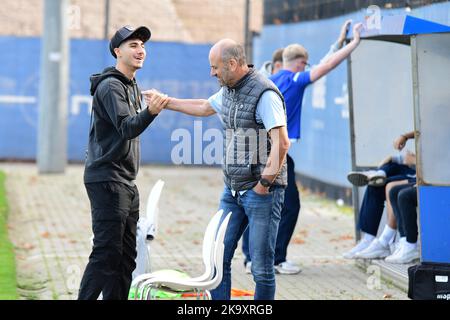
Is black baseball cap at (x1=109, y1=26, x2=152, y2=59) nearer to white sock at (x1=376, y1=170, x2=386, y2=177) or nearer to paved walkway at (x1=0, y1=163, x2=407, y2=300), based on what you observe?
paved walkway at (x1=0, y1=163, x2=407, y2=300)

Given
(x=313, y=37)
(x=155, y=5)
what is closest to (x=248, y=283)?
(x=313, y=37)

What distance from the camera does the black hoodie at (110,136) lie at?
21.3ft

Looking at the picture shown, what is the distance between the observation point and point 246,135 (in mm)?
6734

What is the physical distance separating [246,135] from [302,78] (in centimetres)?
247

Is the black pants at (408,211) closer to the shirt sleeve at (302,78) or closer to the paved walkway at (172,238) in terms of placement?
the paved walkway at (172,238)

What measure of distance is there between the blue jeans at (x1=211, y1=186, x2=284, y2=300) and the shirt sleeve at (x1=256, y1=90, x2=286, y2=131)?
0.48 meters

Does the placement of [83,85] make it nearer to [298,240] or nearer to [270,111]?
[298,240]

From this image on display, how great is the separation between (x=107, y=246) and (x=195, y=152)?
1.01 metres

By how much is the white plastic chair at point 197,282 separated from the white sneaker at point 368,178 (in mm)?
3210

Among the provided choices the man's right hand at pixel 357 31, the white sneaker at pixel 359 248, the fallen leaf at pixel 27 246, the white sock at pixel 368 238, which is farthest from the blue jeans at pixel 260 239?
the fallen leaf at pixel 27 246

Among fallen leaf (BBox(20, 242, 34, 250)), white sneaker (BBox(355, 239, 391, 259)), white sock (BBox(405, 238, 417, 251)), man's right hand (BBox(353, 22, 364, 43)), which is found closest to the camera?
man's right hand (BBox(353, 22, 364, 43))

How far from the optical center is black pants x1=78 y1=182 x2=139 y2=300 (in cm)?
658

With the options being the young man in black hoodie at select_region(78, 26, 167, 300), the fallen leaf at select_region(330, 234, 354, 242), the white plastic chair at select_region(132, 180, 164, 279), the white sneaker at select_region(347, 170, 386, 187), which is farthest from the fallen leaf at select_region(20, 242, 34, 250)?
the young man in black hoodie at select_region(78, 26, 167, 300)
